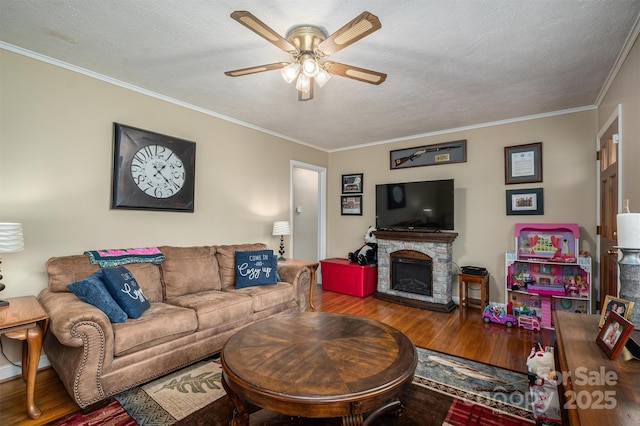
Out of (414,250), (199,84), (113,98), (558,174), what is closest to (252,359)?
A: (199,84)

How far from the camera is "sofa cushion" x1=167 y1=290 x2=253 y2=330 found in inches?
98.0

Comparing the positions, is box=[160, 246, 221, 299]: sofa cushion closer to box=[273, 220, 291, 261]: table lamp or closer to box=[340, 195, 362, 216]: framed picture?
box=[273, 220, 291, 261]: table lamp

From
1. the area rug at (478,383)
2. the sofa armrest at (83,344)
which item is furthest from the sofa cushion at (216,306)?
the area rug at (478,383)

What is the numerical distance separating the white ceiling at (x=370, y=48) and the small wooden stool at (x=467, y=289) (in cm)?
204

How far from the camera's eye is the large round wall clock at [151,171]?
9.38ft

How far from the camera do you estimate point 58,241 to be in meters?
2.52

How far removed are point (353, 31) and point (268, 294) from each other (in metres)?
2.43

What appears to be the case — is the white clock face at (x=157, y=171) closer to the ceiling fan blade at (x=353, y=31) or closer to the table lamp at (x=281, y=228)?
the table lamp at (x=281, y=228)

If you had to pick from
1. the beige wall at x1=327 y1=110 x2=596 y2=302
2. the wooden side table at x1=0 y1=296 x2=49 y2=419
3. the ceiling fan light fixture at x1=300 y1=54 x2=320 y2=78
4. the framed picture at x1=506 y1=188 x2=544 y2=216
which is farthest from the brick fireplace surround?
the wooden side table at x1=0 y1=296 x2=49 y2=419

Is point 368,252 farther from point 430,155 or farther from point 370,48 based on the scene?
point 370,48

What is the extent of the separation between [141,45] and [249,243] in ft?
8.28

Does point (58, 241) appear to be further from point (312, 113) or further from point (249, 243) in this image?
point (312, 113)

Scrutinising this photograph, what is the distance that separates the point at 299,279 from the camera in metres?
3.47

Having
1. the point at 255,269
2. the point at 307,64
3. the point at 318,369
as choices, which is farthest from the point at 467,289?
the point at 307,64
